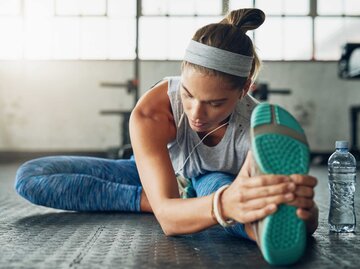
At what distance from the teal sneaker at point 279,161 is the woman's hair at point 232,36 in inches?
12.0

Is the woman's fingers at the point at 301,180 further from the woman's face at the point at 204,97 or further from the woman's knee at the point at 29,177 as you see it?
the woman's knee at the point at 29,177

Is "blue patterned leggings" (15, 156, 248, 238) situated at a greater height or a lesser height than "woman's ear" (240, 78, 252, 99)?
lesser

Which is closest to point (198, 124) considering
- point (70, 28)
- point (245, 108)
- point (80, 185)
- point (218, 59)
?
point (218, 59)

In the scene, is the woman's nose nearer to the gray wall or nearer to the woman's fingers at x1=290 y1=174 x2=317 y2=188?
the woman's fingers at x1=290 y1=174 x2=317 y2=188

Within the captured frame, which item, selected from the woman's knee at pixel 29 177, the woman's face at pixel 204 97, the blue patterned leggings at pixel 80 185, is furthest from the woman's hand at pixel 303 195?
the woman's knee at pixel 29 177

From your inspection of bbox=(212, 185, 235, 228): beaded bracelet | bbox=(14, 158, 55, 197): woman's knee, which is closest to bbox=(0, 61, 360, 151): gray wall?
bbox=(14, 158, 55, 197): woman's knee

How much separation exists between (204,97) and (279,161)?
319mm

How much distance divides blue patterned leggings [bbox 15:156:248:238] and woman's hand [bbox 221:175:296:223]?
1.00 metres

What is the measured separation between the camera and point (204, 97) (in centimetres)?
128

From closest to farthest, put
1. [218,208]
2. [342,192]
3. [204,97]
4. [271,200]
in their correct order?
[271,200] → [218,208] → [204,97] → [342,192]

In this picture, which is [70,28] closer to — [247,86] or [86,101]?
[86,101]

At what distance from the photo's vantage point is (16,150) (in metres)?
6.16

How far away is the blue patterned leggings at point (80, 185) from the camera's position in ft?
6.63

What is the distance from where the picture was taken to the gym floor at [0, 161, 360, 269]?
1.21m
